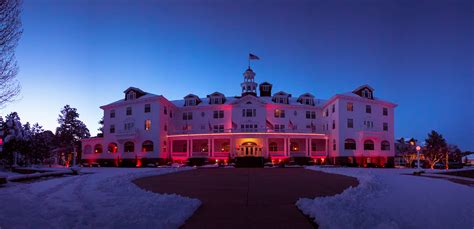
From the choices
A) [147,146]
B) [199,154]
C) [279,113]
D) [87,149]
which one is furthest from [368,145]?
[87,149]

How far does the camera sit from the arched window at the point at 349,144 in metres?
45.7

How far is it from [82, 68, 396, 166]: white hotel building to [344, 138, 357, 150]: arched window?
0.49 feet

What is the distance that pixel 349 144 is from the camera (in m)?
45.9

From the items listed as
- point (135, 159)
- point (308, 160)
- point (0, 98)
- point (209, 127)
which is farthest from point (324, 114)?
point (0, 98)

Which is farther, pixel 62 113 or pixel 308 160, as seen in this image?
pixel 62 113

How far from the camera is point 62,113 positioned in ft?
217

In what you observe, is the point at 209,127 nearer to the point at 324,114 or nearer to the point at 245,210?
the point at 324,114

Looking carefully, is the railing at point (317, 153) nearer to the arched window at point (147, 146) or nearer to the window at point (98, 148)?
the arched window at point (147, 146)

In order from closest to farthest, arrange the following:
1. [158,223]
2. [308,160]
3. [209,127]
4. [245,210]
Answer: [158,223] < [245,210] < [308,160] < [209,127]

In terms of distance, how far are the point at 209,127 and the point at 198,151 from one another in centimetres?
→ 535

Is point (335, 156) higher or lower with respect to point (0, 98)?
lower

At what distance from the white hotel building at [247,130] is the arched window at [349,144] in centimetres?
15

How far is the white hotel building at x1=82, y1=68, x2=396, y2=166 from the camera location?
1822 inches

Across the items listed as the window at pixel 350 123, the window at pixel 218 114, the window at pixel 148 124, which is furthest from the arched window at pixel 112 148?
the window at pixel 350 123
